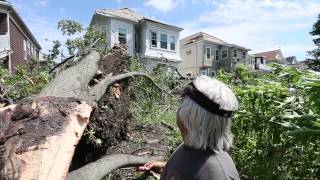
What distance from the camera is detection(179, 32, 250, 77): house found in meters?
42.6

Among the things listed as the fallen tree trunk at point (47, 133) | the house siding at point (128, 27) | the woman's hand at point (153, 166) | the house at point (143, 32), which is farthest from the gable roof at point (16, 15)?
the woman's hand at point (153, 166)

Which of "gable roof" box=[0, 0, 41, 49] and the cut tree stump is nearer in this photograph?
the cut tree stump

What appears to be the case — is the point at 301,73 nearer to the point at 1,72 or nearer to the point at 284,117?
the point at 284,117

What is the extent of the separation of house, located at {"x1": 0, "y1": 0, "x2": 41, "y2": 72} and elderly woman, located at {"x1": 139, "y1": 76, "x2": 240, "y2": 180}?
52.4ft

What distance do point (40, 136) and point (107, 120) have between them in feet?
5.47

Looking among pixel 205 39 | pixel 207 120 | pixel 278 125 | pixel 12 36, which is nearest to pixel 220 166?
pixel 207 120

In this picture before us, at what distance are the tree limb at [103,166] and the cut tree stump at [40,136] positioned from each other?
1.09 feet

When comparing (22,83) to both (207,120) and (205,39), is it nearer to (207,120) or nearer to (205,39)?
(207,120)

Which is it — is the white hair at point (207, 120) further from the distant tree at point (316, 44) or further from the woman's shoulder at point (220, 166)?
the distant tree at point (316, 44)

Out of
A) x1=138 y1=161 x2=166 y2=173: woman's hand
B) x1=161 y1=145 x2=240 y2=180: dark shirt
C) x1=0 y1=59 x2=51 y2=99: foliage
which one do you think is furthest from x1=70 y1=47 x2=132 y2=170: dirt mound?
x1=161 y1=145 x2=240 y2=180: dark shirt

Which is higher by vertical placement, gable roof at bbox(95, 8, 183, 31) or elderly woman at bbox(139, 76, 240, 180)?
gable roof at bbox(95, 8, 183, 31)

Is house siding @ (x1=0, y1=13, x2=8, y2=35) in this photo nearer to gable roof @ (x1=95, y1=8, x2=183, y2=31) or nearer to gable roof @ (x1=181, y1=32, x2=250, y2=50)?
gable roof @ (x1=95, y1=8, x2=183, y2=31)

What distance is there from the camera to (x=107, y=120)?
5.05 metres

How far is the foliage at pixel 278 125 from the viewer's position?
323 cm
